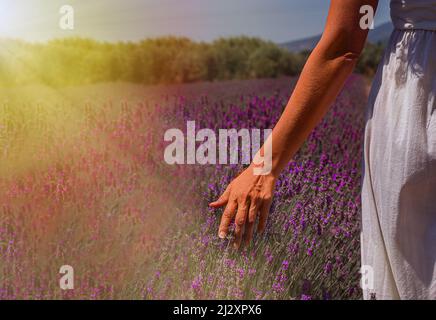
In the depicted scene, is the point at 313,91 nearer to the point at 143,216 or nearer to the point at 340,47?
the point at 340,47

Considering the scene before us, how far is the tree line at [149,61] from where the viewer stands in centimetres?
404

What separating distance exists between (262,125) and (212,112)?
35cm

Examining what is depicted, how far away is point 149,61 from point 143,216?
3.39 metres

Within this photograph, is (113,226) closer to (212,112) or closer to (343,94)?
(212,112)

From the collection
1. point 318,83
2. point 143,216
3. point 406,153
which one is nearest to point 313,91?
point 318,83

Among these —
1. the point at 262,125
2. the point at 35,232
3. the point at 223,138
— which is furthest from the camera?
the point at 262,125

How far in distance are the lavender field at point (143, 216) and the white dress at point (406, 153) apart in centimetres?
69

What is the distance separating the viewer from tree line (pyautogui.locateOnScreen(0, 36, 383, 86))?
4.04m

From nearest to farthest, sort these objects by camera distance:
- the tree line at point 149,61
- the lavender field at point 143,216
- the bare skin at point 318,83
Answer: the bare skin at point 318,83 → the lavender field at point 143,216 → the tree line at point 149,61

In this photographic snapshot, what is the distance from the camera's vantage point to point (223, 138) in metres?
3.08

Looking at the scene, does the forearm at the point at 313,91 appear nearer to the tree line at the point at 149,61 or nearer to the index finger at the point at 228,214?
the index finger at the point at 228,214

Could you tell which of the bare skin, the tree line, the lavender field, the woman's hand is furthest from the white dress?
the tree line

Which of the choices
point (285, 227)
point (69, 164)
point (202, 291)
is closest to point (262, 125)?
point (285, 227)

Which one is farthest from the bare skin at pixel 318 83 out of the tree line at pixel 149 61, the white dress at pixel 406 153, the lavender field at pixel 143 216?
the tree line at pixel 149 61
